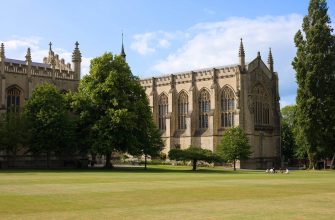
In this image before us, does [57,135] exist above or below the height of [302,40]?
below

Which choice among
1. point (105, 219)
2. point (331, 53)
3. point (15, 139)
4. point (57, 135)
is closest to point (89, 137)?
point (57, 135)

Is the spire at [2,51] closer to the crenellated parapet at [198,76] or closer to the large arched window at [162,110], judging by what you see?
the crenellated parapet at [198,76]

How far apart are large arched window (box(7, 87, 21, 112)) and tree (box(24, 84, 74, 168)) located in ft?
28.4

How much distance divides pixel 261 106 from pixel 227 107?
21.2 feet

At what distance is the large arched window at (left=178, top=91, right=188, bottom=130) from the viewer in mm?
85125

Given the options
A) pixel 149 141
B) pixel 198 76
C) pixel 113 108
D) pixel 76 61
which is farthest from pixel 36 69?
pixel 198 76

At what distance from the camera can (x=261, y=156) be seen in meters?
79.1

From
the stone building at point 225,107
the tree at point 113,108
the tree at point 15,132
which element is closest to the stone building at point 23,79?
the tree at point 15,132

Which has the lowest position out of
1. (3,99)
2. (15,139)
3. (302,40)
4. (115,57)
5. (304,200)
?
(304,200)

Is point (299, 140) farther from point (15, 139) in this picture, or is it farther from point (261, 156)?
point (15, 139)

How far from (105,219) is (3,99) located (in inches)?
2038

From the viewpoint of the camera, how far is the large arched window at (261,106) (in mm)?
79438

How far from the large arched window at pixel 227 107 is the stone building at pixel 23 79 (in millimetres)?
24942

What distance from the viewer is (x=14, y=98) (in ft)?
208
